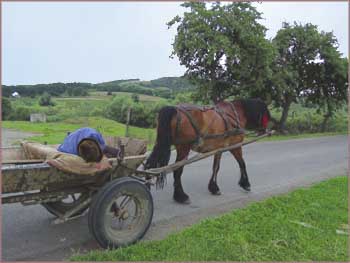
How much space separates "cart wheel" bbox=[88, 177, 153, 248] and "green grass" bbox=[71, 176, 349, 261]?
5.8 inches

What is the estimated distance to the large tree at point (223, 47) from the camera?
1647 centimetres

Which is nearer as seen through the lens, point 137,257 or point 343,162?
point 137,257

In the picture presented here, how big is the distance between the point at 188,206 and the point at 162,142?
1.09 m

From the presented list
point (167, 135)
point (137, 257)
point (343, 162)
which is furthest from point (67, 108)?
point (137, 257)

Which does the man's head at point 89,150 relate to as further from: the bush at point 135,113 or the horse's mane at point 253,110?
the bush at point 135,113

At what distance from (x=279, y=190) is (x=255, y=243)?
9.57 feet

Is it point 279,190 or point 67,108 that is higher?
point 67,108

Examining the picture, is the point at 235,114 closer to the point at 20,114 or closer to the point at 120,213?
the point at 120,213

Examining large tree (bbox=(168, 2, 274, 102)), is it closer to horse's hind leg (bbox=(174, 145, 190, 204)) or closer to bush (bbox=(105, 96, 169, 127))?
bush (bbox=(105, 96, 169, 127))

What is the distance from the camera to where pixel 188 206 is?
5477 millimetres

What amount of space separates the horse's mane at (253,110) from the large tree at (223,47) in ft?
33.0

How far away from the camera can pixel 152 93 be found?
2317 cm

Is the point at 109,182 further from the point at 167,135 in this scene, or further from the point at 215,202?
the point at 215,202

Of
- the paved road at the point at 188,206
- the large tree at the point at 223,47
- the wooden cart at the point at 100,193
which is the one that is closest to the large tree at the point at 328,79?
the large tree at the point at 223,47
